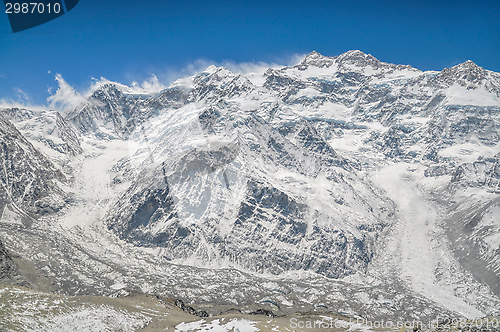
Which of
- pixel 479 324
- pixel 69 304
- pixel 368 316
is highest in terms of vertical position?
pixel 479 324

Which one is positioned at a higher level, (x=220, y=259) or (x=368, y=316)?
(x=220, y=259)

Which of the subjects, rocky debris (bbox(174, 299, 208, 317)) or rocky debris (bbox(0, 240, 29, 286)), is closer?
rocky debris (bbox(0, 240, 29, 286))

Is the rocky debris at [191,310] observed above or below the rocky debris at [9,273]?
below

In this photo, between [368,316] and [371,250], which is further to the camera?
[371,250]

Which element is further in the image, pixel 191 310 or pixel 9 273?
pixel 191 310

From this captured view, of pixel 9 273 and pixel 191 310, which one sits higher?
pixel 9 273

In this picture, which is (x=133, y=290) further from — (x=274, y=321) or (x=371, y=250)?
(x=371, y=250)

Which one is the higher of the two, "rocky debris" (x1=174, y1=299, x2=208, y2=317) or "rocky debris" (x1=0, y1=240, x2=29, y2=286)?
"rocky debris" (x1=0, y1=240, x2=29, y2=286)

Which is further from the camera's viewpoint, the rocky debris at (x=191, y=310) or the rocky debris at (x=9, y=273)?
the rocky debris at (x=191, y=310)

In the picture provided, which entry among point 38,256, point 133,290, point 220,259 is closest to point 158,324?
point 133,290

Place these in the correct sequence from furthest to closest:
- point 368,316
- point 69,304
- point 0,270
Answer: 1. point 368,316
2. point 0,270
3. point 69,304

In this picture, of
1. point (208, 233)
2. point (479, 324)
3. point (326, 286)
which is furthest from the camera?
point (208, 233)
